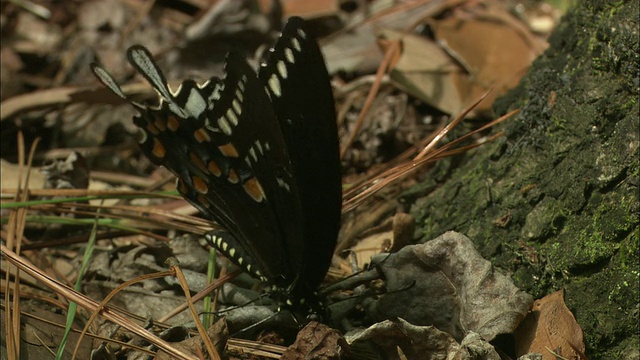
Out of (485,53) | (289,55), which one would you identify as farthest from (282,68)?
(485,53)

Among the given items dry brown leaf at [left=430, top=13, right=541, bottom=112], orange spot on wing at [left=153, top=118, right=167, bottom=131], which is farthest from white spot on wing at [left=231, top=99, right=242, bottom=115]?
dry brown leaf at [left=430, top=13, right=541, bottom=112]

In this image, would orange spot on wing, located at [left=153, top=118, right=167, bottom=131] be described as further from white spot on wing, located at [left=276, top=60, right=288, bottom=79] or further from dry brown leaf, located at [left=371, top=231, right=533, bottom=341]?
dry brown leaf, located at [left=371, top=231, right=533, bottom=341]

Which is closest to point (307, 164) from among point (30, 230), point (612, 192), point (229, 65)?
point (229, 65)

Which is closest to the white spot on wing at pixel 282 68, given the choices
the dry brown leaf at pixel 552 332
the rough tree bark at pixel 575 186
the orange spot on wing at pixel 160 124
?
the orange spot on wing at pixel 160 124

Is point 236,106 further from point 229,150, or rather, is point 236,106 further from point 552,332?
point 552,332

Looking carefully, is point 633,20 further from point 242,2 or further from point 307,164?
point 242,2

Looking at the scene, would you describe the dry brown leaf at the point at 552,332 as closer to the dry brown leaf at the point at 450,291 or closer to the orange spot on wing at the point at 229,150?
the dry brown leaf at the point at 450,291
